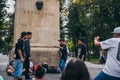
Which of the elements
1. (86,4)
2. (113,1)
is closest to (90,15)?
(113,1)

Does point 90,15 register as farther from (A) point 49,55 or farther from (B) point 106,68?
(B) point 106,68

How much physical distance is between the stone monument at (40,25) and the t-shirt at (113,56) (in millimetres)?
11547

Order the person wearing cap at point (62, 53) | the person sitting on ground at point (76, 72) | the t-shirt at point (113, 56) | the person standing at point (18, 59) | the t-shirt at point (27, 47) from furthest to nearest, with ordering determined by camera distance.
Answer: the person wearing cap at point (62, 53), the t-shirt at point (27, 47), the person standing at point (18, 59), the t-shirt at point (113, 56), the person sitting on ground at point (76, 72)

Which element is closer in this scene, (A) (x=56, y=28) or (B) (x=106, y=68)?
(B) (x=106, y=68)

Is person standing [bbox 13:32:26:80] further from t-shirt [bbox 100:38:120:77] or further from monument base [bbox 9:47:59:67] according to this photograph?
monument base [bbox 9:47:59:67]

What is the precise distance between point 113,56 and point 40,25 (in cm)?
1209

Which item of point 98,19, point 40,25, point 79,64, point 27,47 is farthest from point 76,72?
point 98,19

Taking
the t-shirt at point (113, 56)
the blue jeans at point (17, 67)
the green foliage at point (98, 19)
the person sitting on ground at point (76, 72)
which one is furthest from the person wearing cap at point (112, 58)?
the green foliage at point (98, 19)

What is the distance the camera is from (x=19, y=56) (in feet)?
44.2

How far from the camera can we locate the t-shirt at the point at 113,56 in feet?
27.1

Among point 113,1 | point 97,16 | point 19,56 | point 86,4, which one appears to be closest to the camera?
point 19,56

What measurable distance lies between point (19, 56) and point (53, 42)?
6946 mm

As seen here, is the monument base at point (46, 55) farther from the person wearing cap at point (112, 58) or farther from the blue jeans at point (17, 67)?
the person wearing cap at point (112, 58)

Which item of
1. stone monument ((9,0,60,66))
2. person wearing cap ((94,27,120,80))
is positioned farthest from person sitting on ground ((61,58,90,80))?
stone monument ((9,0,60,66))
